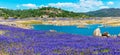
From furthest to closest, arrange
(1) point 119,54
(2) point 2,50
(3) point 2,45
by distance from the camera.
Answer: (3) point 2,45
(2) point 2,50
(1) point 119,54

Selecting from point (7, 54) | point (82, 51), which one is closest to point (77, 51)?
point (82, 51)

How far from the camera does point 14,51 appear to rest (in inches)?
548

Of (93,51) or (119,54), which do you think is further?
(93,51)

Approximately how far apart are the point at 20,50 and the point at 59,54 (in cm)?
211

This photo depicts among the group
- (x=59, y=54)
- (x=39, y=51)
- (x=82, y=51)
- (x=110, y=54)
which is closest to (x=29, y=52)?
(x=39, y=51)

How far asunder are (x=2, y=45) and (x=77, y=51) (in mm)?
4115

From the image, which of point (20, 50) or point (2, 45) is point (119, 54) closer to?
point (20, 50)

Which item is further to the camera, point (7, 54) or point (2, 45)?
point (2, 45)

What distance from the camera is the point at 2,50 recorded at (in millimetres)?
14320

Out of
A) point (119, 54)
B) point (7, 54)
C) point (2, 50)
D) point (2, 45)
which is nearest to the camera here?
point (119, 54)

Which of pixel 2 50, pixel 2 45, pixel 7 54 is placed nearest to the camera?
pixel 7 54

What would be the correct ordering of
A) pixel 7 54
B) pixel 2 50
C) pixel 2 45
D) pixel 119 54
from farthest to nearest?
pixel 2 45 < pixel 2 50 < pixel 7 54 < pixel 119 54

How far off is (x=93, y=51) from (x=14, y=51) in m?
3.62

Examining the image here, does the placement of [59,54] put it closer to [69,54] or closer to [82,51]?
[69,54]
